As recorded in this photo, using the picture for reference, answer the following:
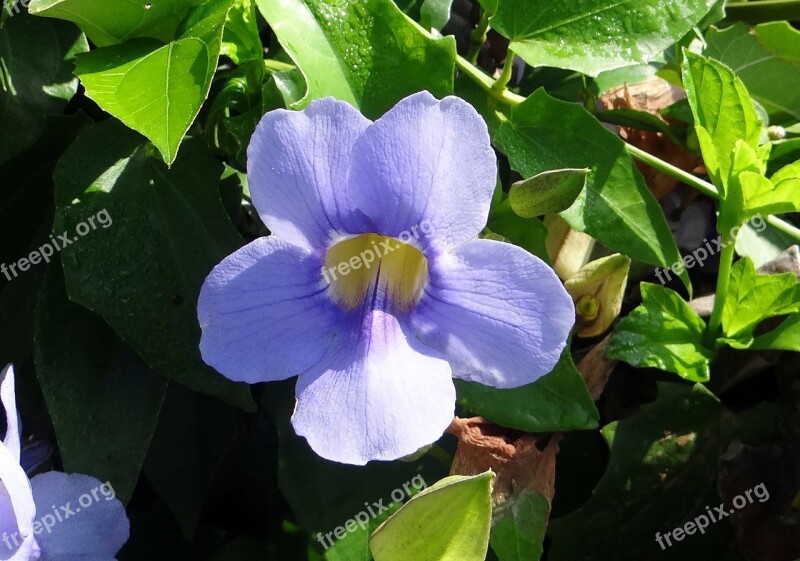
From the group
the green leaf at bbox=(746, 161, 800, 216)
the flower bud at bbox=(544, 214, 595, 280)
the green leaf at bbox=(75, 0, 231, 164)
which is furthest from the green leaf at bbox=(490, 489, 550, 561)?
the green leaf at bbox=(75, 0, 231, 164)

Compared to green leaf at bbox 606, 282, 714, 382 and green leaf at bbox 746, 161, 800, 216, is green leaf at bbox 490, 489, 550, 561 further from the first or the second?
green leaf at bbox 746, 161, 800, 216

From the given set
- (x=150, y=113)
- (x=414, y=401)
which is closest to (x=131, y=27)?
(x=150, y=113)

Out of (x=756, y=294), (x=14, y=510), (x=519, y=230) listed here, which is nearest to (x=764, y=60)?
(x=756, y=294)

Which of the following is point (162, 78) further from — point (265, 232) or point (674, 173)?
point (674, 173)

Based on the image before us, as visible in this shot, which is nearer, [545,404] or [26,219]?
[545,404]

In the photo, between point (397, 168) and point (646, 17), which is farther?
point (646, 17)

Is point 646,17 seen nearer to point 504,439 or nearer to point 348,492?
point 504,439
